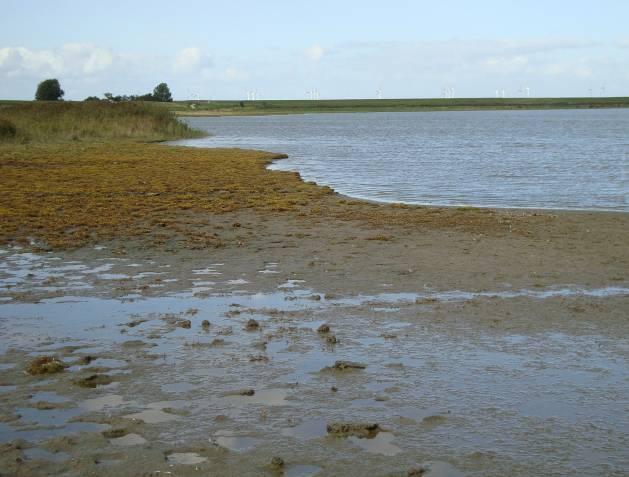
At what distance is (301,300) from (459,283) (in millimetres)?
2429

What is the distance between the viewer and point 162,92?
194m

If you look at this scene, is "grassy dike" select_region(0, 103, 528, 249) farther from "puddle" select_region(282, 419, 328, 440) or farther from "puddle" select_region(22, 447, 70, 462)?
"puddle" select_region(22, 447, 70, 462)

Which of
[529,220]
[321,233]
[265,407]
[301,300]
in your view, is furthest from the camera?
[529,220]

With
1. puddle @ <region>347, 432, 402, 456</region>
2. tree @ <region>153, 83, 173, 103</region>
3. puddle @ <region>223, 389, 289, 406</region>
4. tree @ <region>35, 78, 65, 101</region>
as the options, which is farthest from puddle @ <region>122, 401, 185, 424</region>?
tree @ <region>153, 83, 173, 103</region>

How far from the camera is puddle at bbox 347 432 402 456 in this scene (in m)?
5.79

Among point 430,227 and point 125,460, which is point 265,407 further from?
point 430,227

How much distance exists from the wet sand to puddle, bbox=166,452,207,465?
0.02 meters

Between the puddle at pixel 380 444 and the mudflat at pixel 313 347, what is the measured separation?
0.02 meters

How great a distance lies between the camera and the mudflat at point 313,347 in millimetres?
5816

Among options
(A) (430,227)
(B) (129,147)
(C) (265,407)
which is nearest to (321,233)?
(A) (430,227)

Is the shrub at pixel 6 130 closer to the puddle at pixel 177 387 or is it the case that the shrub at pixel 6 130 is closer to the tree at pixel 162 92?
the puddle at pixel 177 387

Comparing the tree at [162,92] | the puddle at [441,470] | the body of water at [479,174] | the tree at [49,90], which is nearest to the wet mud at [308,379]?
the puddle at [441,470]

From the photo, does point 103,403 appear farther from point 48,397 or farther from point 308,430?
point 308,430

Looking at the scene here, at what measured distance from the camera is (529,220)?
1791cm
